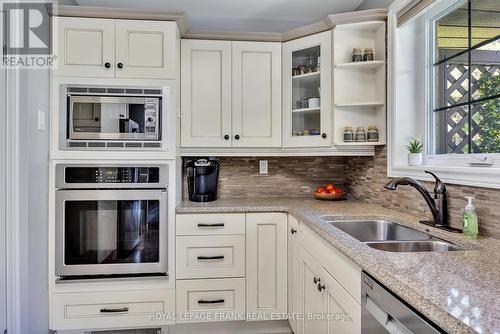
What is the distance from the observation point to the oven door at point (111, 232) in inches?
78.0

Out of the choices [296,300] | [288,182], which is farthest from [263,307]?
[288,182]

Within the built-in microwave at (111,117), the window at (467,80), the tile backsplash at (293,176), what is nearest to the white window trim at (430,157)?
the window at (467,80)

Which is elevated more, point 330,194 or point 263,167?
point 263,167

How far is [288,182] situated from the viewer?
8.77 feet

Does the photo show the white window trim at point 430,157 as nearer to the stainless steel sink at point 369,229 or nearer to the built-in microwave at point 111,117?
the stainless steel sink at point 369,229

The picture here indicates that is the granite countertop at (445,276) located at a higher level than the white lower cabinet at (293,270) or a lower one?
higher

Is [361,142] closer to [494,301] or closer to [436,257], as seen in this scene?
[436,257]

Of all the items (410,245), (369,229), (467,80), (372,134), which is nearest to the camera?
(410,245)

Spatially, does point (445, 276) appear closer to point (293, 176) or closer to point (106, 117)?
point (293, 176)

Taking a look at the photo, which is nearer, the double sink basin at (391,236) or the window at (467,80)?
the double sink basin at (391,236)

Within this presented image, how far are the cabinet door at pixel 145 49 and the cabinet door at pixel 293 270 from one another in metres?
1.25

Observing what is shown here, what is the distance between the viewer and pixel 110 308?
6.61 ft

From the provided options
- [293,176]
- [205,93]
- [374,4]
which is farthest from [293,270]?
[374,4]

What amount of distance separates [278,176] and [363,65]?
108cm
